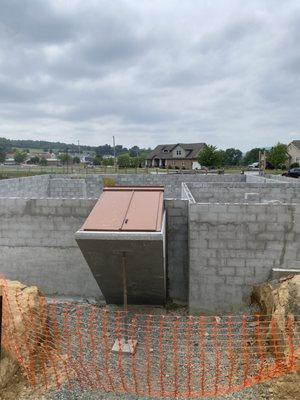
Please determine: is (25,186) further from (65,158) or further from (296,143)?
(65,158)

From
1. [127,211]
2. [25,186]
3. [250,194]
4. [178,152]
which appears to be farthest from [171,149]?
[127,211]

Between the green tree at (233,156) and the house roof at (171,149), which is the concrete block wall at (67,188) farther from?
the green tree at (233,156)

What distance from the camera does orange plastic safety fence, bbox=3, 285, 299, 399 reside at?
5.46 meters

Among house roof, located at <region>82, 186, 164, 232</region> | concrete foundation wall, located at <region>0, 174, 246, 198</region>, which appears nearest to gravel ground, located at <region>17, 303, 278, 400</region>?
house roof, located at <region>82, 186, 164, 232</region>

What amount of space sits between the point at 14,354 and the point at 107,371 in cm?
142

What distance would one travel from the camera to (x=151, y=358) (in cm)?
624

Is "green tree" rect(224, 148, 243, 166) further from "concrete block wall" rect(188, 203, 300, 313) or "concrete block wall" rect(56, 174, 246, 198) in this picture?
"concrete block wall" rect(188, 203, 300, 313)

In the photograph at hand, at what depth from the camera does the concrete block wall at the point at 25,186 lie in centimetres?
1352

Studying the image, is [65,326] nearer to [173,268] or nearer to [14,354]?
[14,354]

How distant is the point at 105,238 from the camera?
588 centimetres

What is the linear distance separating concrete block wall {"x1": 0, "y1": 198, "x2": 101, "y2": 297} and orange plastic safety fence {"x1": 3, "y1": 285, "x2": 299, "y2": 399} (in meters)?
1.27

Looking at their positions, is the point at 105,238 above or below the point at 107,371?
above

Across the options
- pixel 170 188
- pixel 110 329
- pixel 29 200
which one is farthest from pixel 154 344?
pixel 170 188

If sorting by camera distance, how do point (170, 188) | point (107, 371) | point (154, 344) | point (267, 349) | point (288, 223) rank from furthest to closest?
1. point (170, 188)
2. point (288, 223)
3. point (154, 344)
4. point (267, 349)
5. point (107, 371)
